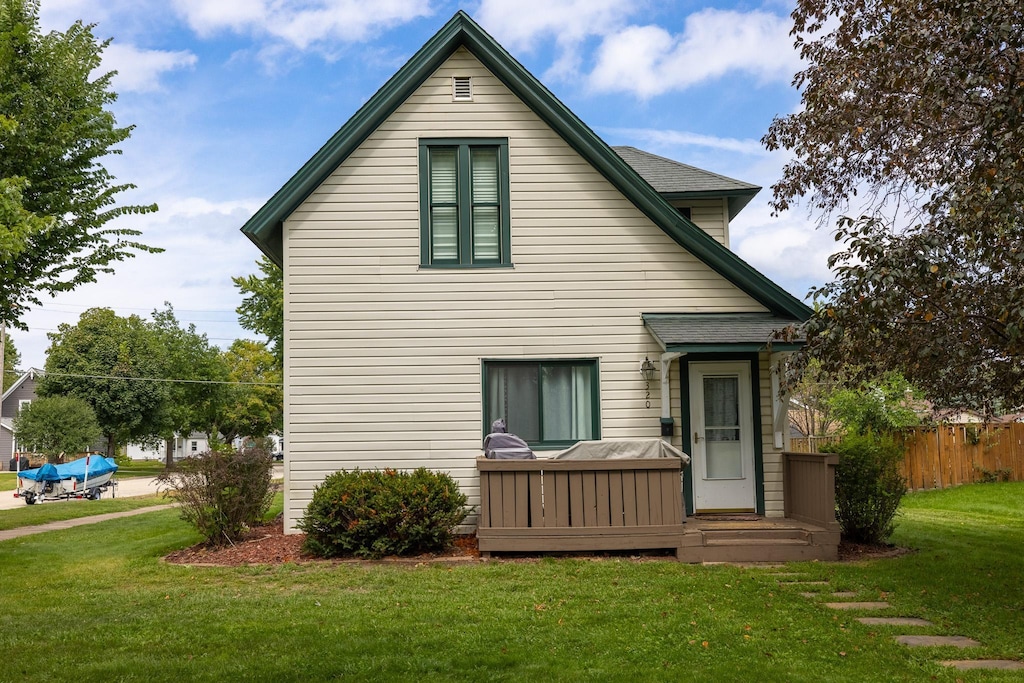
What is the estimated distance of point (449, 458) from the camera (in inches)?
503

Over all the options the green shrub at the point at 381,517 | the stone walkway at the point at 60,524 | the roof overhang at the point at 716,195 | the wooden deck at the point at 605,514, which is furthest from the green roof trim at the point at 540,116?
the stone walkway at the point at 60,524

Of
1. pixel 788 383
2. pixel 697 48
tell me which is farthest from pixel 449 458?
pixel 697 48

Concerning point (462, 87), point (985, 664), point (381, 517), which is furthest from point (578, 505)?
point (462, 87)

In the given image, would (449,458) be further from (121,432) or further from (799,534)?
(121,432)

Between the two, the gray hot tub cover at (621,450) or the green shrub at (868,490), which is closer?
the gray hot tub cover at (621,450)

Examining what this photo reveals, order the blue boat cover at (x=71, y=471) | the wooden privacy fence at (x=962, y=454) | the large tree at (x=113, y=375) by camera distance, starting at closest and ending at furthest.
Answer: the wooden privacy fence at (x=962, y=454) → the blue boat cover at (x=71, y=471) → the large tree at (x=113, y=375)

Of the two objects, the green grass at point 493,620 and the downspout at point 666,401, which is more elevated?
the downspout at point 666,401

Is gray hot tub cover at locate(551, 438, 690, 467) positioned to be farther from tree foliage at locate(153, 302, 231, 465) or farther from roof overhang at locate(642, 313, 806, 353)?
tree foliage at locate(153, 302, 231, 465)

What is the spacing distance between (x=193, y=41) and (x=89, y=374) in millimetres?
36825

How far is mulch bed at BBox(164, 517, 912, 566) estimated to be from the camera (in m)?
11.2

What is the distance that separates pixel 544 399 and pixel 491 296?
1.71m

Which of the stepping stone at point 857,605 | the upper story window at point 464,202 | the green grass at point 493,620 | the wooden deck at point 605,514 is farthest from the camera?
the upper story window at point 464,202

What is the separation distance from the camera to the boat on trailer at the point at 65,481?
83.5ft

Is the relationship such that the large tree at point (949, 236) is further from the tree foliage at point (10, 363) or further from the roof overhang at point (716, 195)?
the tree foliage at point (10, 363)
